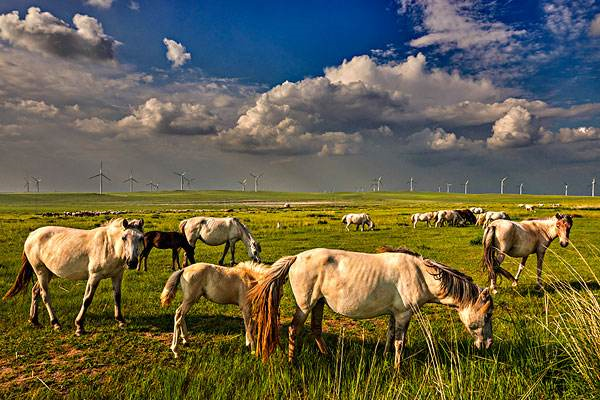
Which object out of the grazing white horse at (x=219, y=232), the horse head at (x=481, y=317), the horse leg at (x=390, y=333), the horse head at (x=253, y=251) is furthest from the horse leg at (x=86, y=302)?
the grazing white horse at (x=219, y=232)

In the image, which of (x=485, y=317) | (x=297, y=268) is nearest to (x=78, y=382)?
(x=297, y=268)

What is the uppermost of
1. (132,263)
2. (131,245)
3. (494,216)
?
(131,245)

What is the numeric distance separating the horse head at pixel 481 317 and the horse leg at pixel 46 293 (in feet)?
27.4

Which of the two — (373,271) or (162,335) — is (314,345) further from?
(162,335)

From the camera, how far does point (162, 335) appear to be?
7262mm

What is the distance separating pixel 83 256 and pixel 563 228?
45.3 ft

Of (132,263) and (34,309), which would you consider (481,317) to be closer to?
(132,263)

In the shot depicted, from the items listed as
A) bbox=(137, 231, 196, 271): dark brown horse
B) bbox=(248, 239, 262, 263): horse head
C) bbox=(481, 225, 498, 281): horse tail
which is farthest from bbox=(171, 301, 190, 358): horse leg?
bbox=(481, 225, 498, 281): horse tail

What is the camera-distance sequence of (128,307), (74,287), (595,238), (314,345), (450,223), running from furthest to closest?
(450,223) → (595,238) → (74,287) → (128,307) → (314,345)

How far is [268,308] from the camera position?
5.57 m

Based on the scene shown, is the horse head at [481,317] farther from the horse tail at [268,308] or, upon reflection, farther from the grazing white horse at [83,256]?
the grazing white horse at [83,256]

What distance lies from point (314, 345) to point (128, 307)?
5.57 meters

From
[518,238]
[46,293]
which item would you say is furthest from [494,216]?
[46,293]

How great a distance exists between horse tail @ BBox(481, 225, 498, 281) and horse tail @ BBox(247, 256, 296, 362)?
777 centimetres
